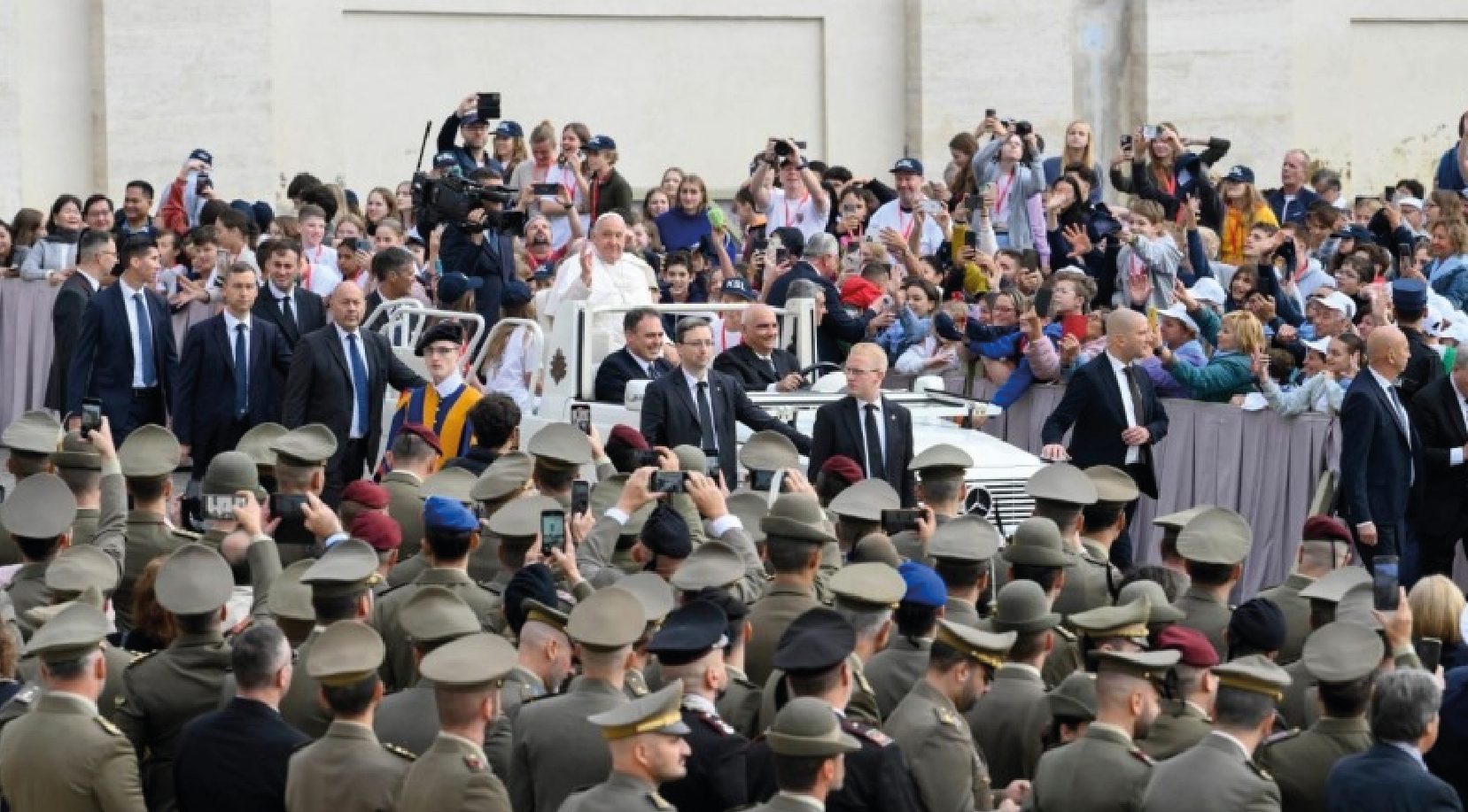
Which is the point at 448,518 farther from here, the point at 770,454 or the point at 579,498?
the point at 770,454

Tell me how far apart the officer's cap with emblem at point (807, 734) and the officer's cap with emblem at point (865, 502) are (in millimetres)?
4037

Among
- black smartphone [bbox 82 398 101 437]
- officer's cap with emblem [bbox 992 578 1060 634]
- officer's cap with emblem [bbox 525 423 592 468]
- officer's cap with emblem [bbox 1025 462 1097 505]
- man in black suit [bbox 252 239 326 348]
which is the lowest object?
officer's cap with emblem [bbox 992 578 1060 634]

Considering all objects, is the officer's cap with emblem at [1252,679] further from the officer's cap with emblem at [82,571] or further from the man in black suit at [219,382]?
the man in black suit at [219,382]

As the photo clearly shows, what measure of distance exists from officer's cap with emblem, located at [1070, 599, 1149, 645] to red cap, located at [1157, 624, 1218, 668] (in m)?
0.13

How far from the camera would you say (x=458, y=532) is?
10641mm

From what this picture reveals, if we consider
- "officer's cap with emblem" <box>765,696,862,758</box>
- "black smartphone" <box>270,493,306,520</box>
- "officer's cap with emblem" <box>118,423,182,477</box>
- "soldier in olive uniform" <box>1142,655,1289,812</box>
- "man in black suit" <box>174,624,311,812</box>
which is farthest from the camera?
"officer's cap with emblem" <box>118,423,182,477</box>

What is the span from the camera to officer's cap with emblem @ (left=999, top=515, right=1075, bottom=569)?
11047mm

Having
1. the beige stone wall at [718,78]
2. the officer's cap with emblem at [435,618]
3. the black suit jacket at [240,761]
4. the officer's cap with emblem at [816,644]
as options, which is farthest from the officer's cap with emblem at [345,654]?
the beige stone wall at [718,78]

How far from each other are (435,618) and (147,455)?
2799 millimetres

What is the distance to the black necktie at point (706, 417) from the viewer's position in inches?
615

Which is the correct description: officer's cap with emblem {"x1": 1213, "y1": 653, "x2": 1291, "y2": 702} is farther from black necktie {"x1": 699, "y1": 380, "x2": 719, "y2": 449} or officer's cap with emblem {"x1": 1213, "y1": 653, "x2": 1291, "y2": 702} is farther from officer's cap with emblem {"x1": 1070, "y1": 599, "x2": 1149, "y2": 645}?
black necktie {"x1": 699, "y1": 380, "x2": 719, "y2": 449}

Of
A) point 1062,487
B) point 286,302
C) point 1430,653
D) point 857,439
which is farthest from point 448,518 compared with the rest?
point 286,302

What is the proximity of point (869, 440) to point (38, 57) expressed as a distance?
14845 millimetres

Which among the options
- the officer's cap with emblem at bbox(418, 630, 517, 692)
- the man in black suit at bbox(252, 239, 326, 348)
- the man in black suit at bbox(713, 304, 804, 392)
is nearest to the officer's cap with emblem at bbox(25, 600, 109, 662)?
the officer's cap with emblem at bbox(418, 630, 517, 692)
